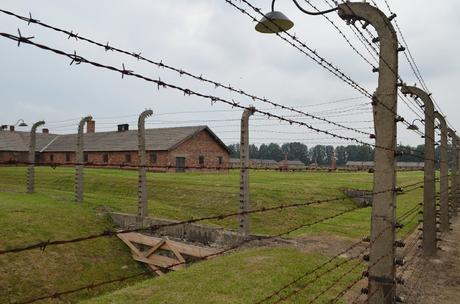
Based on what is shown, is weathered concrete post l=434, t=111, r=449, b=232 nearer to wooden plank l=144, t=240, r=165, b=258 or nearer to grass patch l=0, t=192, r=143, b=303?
wooden plank l=144, t=240, r=165, b=258

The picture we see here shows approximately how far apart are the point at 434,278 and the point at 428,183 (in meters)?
3.04

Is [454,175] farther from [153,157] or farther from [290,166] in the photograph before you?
[290,166]

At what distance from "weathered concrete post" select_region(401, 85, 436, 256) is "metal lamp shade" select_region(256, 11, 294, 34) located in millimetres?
7124

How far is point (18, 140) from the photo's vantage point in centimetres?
5097

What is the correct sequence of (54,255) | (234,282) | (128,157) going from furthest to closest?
(128,157), (54,255), (234,282)

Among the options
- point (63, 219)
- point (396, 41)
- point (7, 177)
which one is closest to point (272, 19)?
point (396, 41)

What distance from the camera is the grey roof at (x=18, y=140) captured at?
4800 centimetres

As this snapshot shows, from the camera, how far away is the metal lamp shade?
4.53 meters

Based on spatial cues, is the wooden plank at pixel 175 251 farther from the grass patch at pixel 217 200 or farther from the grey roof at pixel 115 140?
the grey roof at pixel 115 140

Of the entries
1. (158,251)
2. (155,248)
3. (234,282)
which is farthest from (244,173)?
(158,251)

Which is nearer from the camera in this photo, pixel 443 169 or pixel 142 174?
pixel 142 174

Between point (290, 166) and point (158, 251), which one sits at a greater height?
point (290, 166)

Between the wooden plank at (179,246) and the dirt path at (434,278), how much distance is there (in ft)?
16.8

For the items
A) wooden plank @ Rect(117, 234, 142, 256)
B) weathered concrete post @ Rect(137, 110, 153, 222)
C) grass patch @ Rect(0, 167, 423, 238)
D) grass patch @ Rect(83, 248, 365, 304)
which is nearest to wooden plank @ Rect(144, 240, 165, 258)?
wooden plank @ Rect(117, 234, 142, 256)
